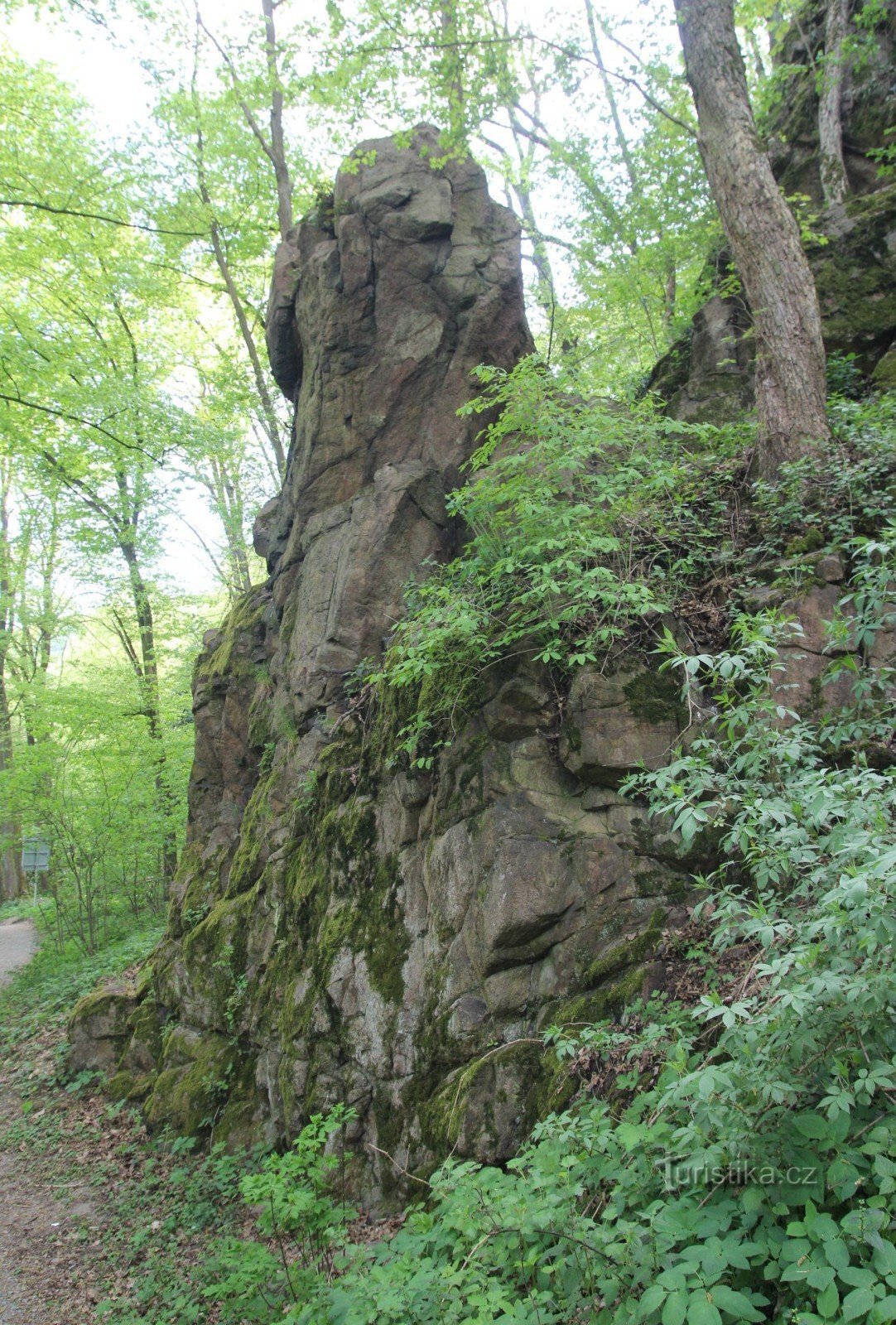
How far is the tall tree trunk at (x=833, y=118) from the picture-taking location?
9375 mm

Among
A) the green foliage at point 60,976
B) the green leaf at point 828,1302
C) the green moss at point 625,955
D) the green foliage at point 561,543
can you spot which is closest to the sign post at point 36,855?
the green foliage at point 60,976

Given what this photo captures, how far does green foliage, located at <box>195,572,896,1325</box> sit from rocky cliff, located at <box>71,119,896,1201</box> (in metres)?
0.81

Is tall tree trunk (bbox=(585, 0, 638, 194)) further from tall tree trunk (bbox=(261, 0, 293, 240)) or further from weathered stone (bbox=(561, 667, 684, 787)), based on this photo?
weathered stone (bbox=(561, 667, 684, 787))

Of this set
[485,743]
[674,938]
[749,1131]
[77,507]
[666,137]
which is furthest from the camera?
[77,507]

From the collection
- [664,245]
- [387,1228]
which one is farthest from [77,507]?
[387,1228]

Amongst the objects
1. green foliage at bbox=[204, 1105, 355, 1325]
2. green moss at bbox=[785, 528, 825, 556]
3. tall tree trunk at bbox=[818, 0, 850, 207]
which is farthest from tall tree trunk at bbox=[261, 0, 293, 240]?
green foliage at bbox=[204, 1105, 355, 1325]

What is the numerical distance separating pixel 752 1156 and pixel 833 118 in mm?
11517

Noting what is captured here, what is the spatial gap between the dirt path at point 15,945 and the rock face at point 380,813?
587 centimetres

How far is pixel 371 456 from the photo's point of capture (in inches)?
375

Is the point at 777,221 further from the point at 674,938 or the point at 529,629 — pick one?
the point at 674,938

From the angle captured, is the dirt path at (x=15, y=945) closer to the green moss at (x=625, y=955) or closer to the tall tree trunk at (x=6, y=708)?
the tall tree trunk at (x=6, y=708)

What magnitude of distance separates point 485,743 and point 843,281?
671cm

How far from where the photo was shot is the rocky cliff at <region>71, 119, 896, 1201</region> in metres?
4.86

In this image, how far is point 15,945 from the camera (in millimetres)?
16688
